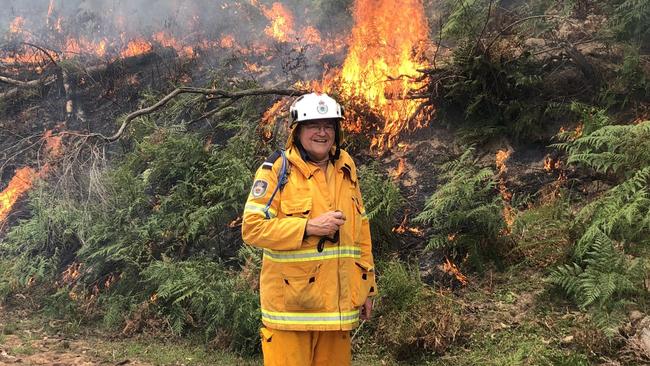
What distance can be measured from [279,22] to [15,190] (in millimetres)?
6587

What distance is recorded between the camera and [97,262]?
7.27 meters

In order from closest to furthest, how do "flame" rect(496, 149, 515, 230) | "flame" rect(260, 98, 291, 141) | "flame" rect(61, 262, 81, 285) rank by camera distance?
"flame" rect(496, 149, 515, 230), "flame" rect(61, 262, 81, 285), "flame" rect(260, 98, 291, 141)

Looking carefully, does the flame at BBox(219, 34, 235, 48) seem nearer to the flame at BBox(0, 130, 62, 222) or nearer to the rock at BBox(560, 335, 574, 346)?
the flame at BBox(0, 130, 62, 222)

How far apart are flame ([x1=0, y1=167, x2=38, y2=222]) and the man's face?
762 cm

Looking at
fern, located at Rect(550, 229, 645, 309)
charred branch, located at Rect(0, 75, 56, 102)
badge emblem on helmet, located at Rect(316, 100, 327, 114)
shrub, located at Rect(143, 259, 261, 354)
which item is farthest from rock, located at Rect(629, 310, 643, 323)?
charred branch, located at Rect(0, 75, 56, 102)

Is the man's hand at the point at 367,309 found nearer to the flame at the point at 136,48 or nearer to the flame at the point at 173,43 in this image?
the flame at the point at 173,43

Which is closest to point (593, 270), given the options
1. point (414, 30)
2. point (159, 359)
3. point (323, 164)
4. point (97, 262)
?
point (323, 164)

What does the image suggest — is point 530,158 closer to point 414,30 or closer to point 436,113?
point 436,113

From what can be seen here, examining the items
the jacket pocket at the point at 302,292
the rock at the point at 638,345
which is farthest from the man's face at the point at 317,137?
the rock at the point at 638,345

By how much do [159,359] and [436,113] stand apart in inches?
202

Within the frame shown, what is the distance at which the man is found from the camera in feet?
9.91

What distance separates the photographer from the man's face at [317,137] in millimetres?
3223

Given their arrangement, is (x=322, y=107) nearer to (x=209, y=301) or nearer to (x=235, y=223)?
(x=209, y=301)

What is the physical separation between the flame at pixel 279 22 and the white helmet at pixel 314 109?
7842mm
